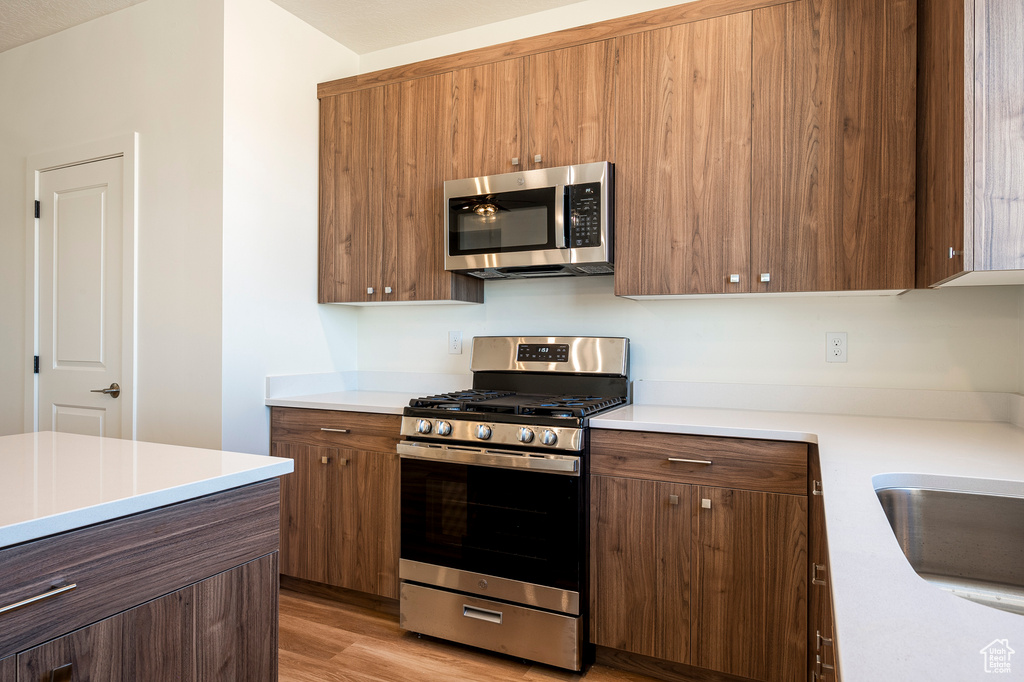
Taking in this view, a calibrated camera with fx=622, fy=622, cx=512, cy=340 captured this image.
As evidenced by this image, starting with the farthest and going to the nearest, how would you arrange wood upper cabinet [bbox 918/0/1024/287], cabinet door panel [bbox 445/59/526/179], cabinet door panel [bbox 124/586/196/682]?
1. cabinet door panel [bbox 445/59/526/179]
2. wood upper cabinet [bbox 918/0/1024/287]
3. cabinet door panel [bbox 124/586/196/682]

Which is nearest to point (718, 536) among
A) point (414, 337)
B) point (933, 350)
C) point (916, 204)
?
point (933, 350)

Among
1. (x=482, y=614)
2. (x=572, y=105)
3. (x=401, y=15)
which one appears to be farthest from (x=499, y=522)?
(x=401, y=15)

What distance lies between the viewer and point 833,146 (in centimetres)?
209

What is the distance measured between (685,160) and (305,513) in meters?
2.15

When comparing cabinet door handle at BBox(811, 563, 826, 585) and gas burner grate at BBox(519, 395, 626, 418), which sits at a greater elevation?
gas burner grate at BBox(519, 395, 626, 418)

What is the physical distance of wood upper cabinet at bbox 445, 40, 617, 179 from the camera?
2.44 metres

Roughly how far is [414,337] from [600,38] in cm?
163

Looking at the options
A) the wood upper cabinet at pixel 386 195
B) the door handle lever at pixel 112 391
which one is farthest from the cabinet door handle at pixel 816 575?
the door handle lever at pixel 112 391

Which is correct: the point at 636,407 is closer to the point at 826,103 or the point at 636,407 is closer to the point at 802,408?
the point at 802,408

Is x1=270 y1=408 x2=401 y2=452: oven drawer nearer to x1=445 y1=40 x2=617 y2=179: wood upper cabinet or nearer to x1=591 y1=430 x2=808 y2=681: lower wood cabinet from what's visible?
x1=591 y1=430 x2=808 y2=681: lower wood cabinet

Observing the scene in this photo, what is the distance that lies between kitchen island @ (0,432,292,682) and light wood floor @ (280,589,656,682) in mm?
949

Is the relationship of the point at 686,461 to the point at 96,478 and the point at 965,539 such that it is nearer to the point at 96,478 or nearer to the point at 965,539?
the point at 965,539

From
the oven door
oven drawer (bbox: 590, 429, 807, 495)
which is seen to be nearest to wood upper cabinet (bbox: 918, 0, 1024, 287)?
oven drawer (bbox: 590, 429, 807, 495)

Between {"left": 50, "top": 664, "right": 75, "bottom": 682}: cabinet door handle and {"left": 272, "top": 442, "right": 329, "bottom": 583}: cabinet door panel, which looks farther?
{"left": 272, "top": 442, "right": 329, "bottom": 583}: cabinet door panel
